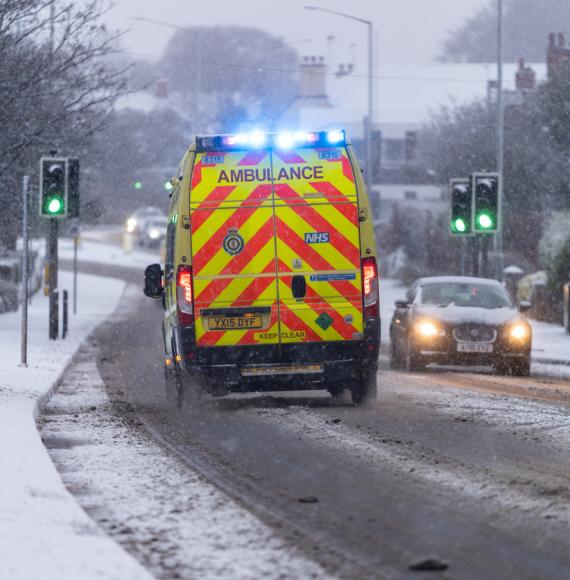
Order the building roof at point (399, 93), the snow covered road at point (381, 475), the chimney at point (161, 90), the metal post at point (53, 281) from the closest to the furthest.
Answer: the snow covered road at point (381, 475) → the metal post at point (53, 281) → the building roof at point (399, 93) → the chimney at point (161, 90)

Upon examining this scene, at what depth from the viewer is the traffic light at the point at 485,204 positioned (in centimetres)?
2811

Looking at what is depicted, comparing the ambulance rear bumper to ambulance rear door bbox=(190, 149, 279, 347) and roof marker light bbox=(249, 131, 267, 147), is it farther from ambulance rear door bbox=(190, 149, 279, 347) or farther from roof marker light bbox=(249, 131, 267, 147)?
roof marker light bbox=(249, 131, 267, 147)

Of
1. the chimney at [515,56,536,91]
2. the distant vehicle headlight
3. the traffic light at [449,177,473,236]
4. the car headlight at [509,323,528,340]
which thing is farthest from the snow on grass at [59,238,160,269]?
the car headlight at [509,323,528,340]

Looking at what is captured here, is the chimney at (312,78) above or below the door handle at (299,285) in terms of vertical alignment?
above

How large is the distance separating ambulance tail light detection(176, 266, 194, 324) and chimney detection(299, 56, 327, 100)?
2498 inches

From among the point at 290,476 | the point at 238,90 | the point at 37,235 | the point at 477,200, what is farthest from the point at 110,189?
the point at 290,476

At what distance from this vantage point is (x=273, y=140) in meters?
16.0

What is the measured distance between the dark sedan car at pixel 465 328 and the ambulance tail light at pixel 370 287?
21.9 feet

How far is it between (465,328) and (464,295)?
1.24 metres

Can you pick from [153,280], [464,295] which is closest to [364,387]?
[153,280]

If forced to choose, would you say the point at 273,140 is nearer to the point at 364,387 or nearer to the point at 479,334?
the point at 364,387

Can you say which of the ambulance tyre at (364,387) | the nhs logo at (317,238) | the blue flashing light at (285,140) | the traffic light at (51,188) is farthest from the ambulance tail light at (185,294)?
the traffic light at (51,188)

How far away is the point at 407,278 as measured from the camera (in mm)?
53406

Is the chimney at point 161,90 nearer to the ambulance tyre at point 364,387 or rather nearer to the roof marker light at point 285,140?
the roof marker light at point 285,140
